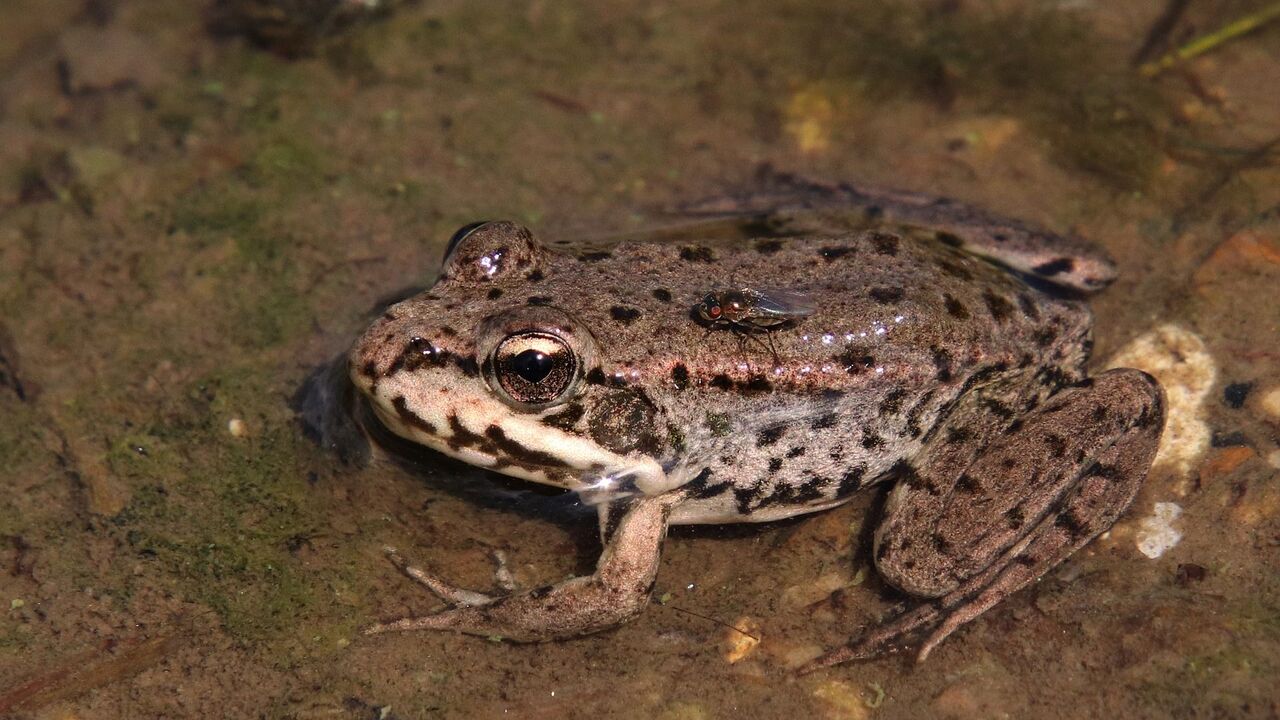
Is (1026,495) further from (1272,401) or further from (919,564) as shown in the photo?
(1272,401)

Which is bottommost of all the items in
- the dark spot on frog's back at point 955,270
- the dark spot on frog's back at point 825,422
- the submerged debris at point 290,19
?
the dark spot on frog's back at point 825,422

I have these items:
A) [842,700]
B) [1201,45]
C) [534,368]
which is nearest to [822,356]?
[534,368]

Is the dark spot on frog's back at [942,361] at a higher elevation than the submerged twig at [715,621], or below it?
higher

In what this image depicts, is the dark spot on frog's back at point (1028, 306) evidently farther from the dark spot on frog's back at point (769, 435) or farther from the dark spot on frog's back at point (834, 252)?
the dark spot on frog's back at point (769, 435)

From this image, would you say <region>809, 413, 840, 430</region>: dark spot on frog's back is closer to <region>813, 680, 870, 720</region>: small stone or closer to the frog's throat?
the frog's throat

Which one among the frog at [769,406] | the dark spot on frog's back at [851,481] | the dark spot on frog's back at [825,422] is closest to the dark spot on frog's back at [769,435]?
the frog at [769,406]

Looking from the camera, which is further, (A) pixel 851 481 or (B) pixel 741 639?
(A) pixel 851 481
